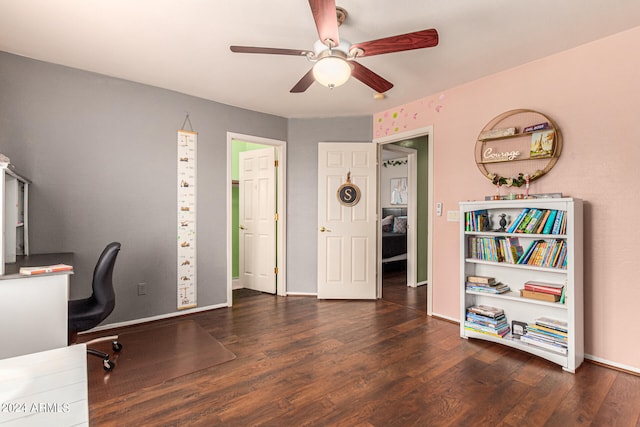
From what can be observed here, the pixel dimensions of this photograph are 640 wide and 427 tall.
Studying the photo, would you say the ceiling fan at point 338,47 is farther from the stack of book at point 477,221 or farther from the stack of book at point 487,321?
the stack of book at point 487,321

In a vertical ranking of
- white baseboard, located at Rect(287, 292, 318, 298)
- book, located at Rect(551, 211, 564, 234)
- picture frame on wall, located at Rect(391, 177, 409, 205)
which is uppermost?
picture frame on wall, located at Rect(391, 177, 409, 205)

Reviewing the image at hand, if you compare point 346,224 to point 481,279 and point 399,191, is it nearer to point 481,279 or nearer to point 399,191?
point 481,279

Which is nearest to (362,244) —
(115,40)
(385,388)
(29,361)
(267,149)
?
(267,149)

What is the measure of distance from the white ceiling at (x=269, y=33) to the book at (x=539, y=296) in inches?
76.6

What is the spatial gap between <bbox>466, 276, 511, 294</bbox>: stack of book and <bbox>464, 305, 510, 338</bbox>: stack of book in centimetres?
17

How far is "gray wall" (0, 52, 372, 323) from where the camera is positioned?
283 centimetres

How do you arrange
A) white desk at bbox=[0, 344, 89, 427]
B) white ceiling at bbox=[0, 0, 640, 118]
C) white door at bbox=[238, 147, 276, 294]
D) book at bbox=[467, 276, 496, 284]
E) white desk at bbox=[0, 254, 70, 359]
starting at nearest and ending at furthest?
white desk at bbox=[0, 344, 89, 427], white desk at bbox=[0, 254, 70, 359], white ceiling at bbox=[0, 0, 640, 118], book at bbox=[467, 276, 496, 284], white door at bbox=[238, 147, 276, 294]

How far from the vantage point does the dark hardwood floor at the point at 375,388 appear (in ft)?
5.95

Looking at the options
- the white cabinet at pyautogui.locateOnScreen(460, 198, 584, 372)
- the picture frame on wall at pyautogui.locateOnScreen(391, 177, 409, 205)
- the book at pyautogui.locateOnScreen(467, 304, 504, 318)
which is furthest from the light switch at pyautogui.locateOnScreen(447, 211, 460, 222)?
the picture frame on wall at pyautogui.locateOnScreen(391, 177, 409, 205)

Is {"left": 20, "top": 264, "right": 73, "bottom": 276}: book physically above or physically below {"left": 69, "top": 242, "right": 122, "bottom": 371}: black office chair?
above

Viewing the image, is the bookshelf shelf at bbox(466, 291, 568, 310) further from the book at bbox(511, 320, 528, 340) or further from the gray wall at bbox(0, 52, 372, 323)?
the gray wall at bbox(0, 52, 372, 323)

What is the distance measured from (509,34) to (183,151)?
322 cm

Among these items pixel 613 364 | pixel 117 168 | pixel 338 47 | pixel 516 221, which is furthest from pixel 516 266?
pixel 117 168

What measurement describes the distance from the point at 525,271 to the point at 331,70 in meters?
2.34
